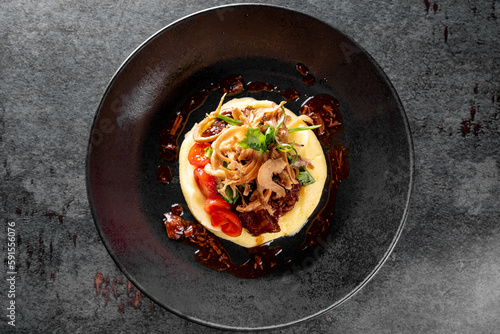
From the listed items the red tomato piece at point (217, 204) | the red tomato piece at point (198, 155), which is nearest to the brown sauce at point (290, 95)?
the red tomato piece at point (198, 155)

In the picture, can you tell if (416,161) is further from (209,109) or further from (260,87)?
(209,109)

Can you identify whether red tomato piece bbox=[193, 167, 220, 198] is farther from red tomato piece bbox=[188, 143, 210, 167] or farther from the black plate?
the black plate

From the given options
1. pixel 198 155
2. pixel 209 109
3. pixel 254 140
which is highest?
pixel 209 109

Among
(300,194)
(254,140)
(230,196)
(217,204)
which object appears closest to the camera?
(254,140)

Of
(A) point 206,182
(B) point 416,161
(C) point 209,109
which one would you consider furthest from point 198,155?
(B) point 416,161

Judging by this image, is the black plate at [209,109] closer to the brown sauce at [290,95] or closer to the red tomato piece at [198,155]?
the brown sauce at [290,95]

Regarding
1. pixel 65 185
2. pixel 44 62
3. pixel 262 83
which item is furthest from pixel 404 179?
pixel 44 62

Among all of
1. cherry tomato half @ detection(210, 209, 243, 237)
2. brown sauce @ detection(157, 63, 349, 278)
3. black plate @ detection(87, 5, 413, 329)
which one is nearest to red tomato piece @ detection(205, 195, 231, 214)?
cherry tomato half @ detection(210, 209, 243, 237)
